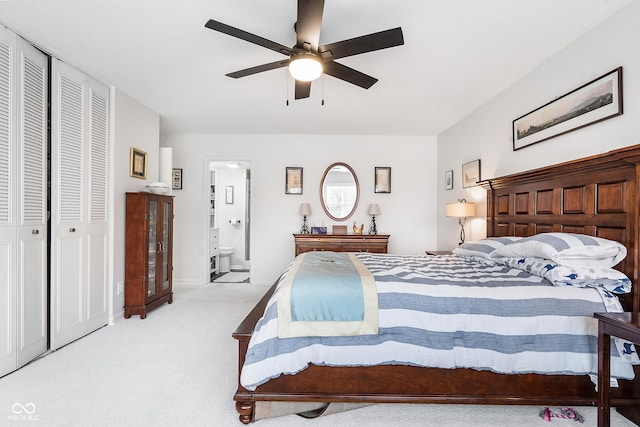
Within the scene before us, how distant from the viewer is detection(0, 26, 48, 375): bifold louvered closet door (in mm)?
2301

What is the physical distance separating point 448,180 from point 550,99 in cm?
218

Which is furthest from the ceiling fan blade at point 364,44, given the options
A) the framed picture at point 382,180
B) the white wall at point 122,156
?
the framed picture at point 382,180

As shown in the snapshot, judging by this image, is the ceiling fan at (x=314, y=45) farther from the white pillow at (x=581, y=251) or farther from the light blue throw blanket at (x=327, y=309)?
the white pillow at (x=581, y=251)

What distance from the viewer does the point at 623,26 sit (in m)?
2.06

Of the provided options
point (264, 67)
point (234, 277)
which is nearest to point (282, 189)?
point (234, 277)

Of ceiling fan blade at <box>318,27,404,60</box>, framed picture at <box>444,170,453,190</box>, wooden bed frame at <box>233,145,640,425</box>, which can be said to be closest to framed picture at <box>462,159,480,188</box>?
framed picture at <box>444,170,453,190</box>

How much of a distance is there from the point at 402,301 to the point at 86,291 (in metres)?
3.04

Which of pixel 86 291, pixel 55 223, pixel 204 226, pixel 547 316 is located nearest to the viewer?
pixel 547 316

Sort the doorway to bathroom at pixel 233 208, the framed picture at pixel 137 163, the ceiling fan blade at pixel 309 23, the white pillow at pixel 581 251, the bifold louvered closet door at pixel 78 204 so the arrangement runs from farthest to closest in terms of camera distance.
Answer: the doorway to bathroom at pixel 233 208, the framed picture at pixel 137 163, the bifold louvered closet door at pixel 78 204, the white pillow at pixel 581 251, the ceiling fan blade at pixel 309 23

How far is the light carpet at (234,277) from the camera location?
18.4ft

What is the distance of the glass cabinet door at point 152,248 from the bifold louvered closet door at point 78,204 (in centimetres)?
45

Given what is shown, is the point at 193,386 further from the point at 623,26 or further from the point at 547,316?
the point at 623,26

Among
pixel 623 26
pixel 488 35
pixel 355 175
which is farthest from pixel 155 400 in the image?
pixel 355 175

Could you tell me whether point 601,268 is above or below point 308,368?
above
